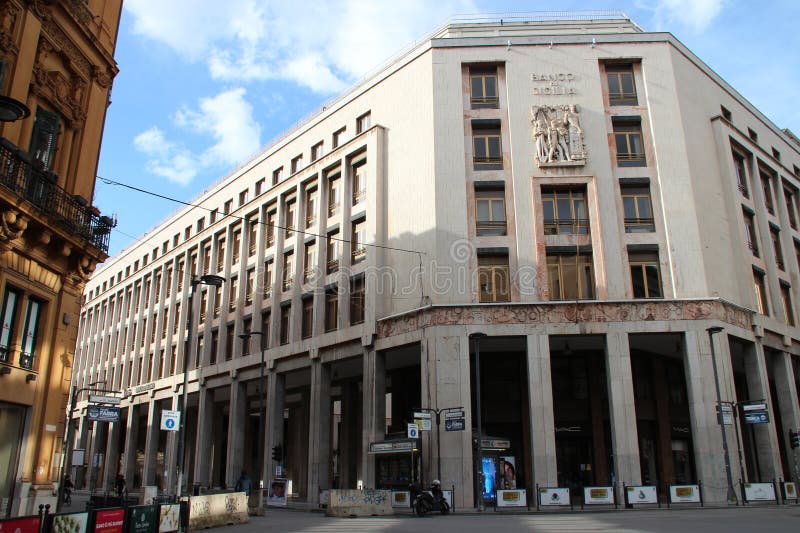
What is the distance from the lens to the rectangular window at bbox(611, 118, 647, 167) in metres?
34.9

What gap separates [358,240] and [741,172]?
77.1 feet

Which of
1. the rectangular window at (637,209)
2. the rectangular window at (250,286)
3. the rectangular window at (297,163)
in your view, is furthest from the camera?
the rectangular window at (250,286)

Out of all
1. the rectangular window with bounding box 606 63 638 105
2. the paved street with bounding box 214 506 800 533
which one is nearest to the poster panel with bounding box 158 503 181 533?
the paved street with bounding box 214 506 800 533

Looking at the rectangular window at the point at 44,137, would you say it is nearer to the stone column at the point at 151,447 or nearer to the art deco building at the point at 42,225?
the art deco building at the point at 42,225

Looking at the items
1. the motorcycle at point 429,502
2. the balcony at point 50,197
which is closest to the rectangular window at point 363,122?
the balcony at point 50,197

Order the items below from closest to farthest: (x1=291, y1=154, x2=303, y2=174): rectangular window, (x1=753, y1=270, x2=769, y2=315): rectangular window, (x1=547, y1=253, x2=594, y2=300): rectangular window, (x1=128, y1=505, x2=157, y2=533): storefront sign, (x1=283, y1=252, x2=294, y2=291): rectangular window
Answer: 1. (x1=128, y1=505, x2=157, y2=533): storefront sign
2. (x1=547, y1=253, x2=594, y2=300): rectangular window
3. (x1=753, y1=270, x2=769, y2=315): rectangular window
4. (x1=283, y1=252, x2=294, y2=291): rectangular window
5. (x1=291, y1=154, x2=303, y2=174): rectangular window

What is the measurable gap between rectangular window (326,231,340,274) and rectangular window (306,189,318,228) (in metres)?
2.33

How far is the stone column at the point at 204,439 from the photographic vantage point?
48156mm

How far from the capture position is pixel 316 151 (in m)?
45.4

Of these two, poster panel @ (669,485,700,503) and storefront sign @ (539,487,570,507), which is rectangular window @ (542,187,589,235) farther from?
storefront sign @ (539,487,570,507)

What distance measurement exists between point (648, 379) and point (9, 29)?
111ft

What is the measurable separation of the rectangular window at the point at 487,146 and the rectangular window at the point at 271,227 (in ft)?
56.3

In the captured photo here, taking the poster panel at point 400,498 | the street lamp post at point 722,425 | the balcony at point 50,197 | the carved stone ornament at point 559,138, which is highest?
the carved stone ornament at point 559,138

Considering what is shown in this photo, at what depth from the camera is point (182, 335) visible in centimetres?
5481
